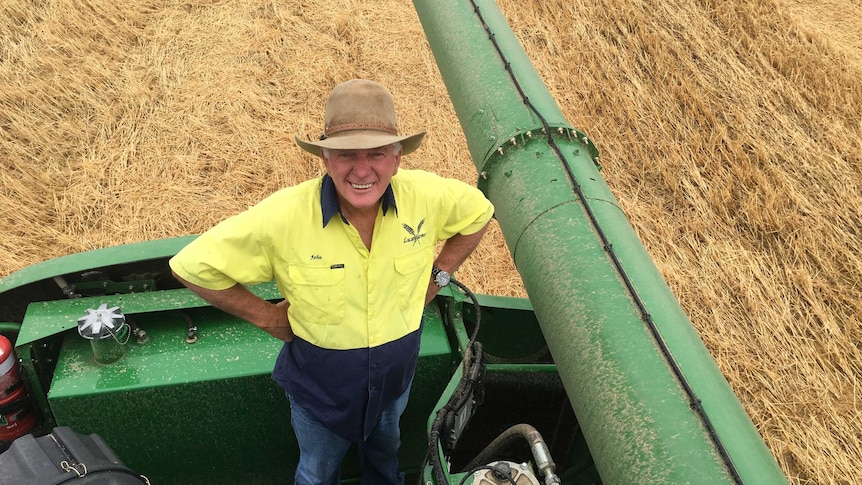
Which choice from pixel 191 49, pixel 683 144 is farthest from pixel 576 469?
pixel 191 49

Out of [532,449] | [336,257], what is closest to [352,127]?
[336,257]

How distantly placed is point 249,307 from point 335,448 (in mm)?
812

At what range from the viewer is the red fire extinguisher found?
2.86 m

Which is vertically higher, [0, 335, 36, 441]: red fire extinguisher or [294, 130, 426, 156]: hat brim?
[294, 130, 426, 156]: hat brim

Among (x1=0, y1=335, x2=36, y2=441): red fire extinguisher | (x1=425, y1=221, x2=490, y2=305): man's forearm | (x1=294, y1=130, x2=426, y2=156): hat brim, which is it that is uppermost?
(x1=294, y1=130, x2=426, y2=156): hat brim

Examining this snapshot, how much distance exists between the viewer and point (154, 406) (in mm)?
2965

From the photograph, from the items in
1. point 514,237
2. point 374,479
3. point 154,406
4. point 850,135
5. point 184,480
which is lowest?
point 850,135

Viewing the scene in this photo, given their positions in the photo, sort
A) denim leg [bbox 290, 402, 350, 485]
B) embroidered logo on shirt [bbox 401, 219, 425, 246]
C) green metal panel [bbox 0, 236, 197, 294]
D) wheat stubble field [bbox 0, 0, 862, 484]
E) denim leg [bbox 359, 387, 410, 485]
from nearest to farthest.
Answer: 1. embroidered logo on shirt [bbox 401, 219, 425, 246]
2. denim leg [bbox 290, 402, 350, 485]
3. denim leg [bbox 359, 387, 410, 485]
4. green metal panel [bbox 0, 236, 197, 294]
5. wheat stubble field [bbox 0, 0, 862, 484]

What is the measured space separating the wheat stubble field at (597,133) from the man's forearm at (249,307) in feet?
9.92

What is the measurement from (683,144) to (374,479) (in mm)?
4707

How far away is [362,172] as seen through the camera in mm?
2301

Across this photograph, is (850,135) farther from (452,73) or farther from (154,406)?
(154,406)

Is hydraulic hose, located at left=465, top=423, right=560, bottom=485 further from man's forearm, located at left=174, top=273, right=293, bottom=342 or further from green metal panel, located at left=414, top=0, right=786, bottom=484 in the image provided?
man's forearm, located at left=174, top=273, right=293, bottom=342

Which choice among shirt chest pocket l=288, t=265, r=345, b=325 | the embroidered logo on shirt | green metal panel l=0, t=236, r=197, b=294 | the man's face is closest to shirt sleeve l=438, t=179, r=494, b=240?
the embroidered logo on shirt
